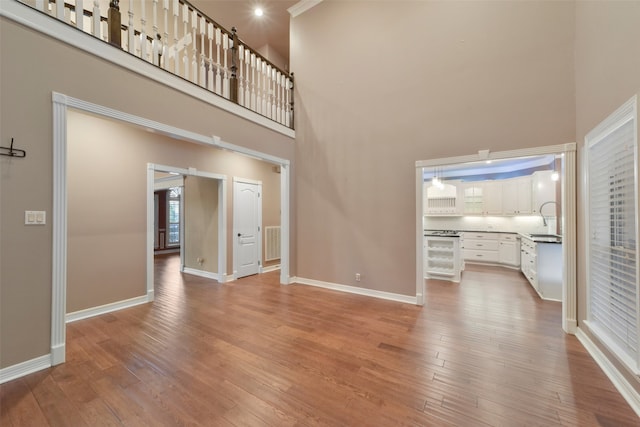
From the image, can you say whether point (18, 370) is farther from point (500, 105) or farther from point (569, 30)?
point (569, 30)

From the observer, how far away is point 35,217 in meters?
2.15

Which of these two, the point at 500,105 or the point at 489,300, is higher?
the point at 500,105

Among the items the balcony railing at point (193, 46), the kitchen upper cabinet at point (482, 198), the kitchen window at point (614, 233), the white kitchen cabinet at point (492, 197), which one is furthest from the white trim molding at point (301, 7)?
the white kitchen cabinet at point (492, 197)

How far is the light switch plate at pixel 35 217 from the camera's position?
2113 mm

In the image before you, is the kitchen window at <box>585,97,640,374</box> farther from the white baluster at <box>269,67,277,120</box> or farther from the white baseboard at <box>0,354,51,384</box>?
the white baseboard at <box>0,354,51,384</box>

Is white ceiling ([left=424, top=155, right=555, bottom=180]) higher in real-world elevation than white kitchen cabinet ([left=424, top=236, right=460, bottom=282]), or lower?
higher

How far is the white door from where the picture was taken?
539 cm

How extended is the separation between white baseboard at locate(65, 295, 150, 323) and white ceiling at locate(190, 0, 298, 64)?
5772 millimetres

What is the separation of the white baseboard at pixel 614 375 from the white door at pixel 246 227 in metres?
5.25

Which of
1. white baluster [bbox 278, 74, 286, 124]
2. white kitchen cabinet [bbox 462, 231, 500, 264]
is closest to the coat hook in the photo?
white baluster [bbox 278, 74, 286, 124]

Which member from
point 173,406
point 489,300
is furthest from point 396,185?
point 173,406

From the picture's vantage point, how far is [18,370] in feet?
6.78

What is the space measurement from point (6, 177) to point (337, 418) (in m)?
3.08

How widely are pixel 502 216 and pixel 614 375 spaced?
585 cm
